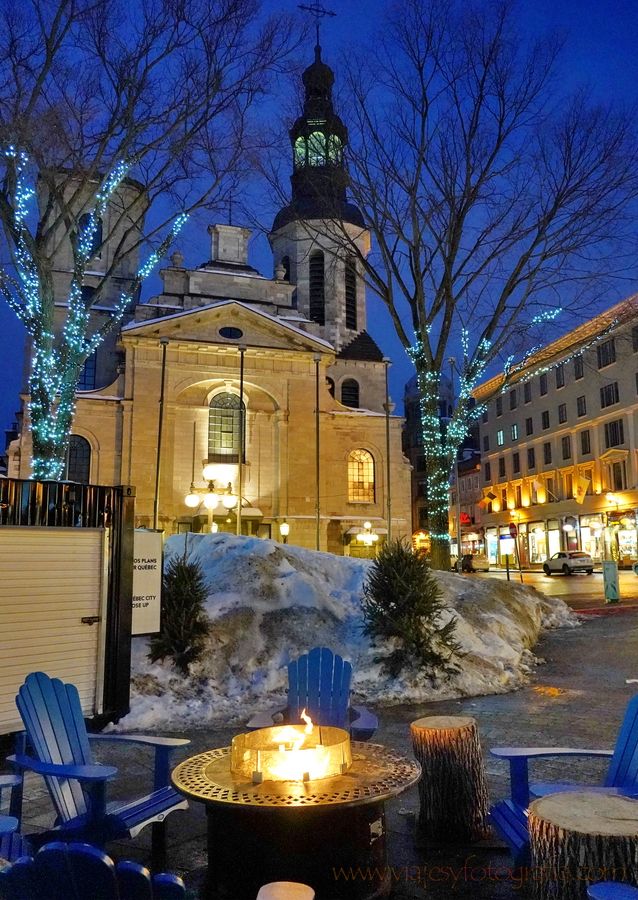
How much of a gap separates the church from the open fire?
28140mm

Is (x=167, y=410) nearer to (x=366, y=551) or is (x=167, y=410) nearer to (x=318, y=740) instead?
(x=366, y=551)

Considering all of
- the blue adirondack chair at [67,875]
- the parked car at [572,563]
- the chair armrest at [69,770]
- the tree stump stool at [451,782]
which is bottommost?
the tree stump stool at [451,782]

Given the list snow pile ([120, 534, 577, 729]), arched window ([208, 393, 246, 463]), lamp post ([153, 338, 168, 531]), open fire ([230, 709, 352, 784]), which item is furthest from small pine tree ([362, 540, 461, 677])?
arched window ([208, 393, 246, 463])

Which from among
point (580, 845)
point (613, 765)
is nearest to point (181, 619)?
point (613, 765)

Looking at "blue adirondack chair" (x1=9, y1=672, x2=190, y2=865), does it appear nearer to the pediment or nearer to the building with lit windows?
the pediment

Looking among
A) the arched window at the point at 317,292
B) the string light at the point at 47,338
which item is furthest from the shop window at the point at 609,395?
the string light at the point at 47,338

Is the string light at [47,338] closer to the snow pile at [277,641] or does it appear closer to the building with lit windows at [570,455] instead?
the snow pile at [277,641]

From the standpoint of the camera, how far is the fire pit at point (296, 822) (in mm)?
3293

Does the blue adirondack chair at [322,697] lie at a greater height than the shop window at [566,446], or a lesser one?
lesser

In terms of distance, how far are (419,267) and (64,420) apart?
9.03 meters

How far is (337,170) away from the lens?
1673 centimetres

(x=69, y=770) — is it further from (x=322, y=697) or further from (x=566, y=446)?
(x=566, y=446)

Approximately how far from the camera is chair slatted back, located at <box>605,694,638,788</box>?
3.69 meters

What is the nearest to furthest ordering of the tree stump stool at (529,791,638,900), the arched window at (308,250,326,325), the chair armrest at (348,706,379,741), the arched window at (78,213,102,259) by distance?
the tree stump stool at (529,791,638,900) < the chair armrest at (348,706,379,741) < the arched window at (78,213,102,259) < the arched window at (308,250,326,325)
